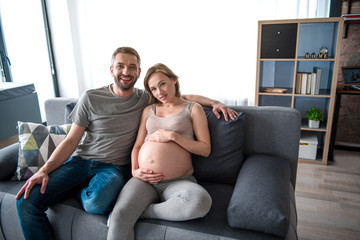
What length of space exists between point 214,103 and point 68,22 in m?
2.83

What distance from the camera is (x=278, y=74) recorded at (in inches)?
123

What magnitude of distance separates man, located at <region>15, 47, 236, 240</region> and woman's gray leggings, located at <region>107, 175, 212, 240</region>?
111 mm

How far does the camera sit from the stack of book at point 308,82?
273 cm

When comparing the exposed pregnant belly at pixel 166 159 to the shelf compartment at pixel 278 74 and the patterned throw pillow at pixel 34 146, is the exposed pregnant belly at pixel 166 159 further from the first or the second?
the shelf compartment at pixel 278 74

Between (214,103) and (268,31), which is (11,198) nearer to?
(214,103)

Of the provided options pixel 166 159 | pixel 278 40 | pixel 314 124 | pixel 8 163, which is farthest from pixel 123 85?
pixel 314 124

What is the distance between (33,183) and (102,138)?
0.44 meters

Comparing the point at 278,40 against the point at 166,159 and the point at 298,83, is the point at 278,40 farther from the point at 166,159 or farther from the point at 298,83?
the point at 166,159

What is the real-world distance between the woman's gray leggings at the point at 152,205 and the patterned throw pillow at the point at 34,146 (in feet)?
2.08

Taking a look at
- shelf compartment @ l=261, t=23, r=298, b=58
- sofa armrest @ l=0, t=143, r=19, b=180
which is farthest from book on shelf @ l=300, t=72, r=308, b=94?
sofa armrest @ l=0, t=143, r=19, b=180

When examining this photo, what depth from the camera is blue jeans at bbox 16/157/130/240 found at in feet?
4.57

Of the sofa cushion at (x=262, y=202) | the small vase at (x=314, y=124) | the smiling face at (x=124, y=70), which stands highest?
the smiling face at (x=124, y=70)

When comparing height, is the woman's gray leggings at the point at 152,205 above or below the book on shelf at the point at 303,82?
below

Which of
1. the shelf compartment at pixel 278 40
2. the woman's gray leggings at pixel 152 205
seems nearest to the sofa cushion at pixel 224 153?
the woman's gray leggings at pixel 152 205
